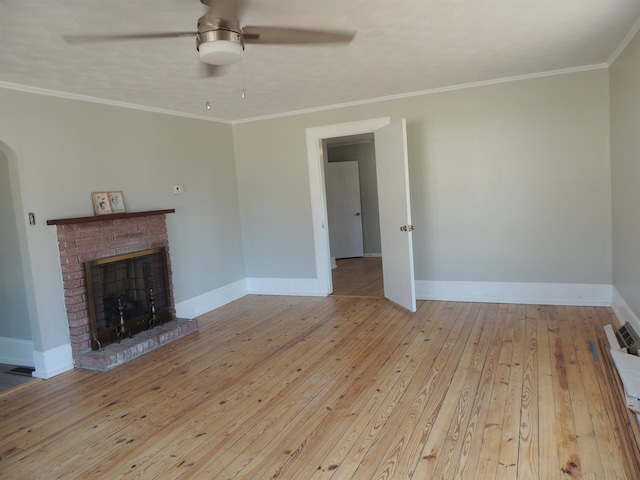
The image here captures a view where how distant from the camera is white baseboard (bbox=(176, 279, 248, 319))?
4859mm

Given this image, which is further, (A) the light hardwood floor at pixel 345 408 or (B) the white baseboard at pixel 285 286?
(B) the white baseboard at pixel 285 286

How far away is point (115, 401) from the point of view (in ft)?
9.79

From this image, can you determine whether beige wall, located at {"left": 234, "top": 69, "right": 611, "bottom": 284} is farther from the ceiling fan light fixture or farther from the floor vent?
the ceiling fan light fixture

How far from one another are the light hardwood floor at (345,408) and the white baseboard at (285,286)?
1.43 meters

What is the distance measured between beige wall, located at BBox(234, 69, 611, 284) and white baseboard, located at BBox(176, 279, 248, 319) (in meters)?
1.96

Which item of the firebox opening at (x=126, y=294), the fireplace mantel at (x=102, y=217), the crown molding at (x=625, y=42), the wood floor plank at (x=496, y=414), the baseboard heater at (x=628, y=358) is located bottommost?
the wood floor plank at (x=496, y=414)

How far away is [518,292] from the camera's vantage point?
4.59 metres

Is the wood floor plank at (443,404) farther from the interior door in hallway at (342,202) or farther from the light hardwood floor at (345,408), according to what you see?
the interior door in hallway at (342,202)

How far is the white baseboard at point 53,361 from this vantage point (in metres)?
3.49

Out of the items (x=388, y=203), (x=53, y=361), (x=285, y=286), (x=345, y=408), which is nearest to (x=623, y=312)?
(x=388, y=203)

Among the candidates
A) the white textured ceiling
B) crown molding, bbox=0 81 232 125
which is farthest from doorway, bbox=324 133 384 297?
the white textured ceiling

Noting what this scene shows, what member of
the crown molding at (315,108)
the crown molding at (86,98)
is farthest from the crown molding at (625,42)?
the crown molding at (86,98)

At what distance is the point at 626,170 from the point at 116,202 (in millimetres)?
4436

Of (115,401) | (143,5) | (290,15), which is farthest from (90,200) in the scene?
(290,15)
